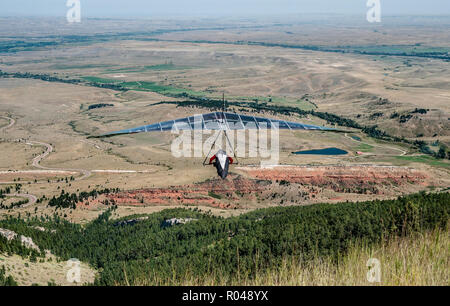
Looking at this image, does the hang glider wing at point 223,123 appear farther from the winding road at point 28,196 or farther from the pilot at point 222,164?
the winding road at point 28,196

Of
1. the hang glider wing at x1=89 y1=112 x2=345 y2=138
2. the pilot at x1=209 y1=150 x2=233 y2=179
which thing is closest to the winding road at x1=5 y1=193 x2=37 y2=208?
the hang glider wing at x1=89 y1=112 x2=345 y2=138

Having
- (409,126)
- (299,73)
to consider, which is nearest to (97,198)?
(409,126)

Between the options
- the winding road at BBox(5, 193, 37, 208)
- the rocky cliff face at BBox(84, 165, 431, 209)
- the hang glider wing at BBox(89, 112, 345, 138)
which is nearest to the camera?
the hang glider wing at BBox(89, 112, 345, 138)

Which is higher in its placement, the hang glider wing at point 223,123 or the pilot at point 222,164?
the hang glider wing at point 223,123

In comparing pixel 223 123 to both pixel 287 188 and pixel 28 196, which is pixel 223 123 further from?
pixel 28 196

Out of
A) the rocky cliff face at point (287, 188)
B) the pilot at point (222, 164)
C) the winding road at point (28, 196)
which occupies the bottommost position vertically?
the winding road at point (28, 196)

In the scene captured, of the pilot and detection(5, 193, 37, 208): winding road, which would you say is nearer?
the pilot

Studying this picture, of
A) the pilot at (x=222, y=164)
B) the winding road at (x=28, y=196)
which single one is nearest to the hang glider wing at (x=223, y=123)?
the pilot at (x=222, y=164)

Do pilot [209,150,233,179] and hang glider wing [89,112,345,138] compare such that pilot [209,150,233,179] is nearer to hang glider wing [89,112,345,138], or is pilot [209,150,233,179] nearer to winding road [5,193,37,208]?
hang glider wing [89,112,345,138]

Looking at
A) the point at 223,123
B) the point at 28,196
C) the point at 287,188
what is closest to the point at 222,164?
the point at 223,123
